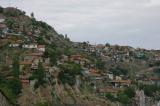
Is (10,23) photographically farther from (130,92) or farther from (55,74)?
(55,74)

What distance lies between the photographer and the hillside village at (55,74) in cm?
7938

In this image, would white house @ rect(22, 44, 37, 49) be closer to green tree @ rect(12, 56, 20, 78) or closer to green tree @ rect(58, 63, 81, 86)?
green tree @ rect(58, 63, 81, 86)

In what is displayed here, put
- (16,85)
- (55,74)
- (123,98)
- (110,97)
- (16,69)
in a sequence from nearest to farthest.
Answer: (16,85)
(16,69)
(55,74)
(110,97)
(123,98)

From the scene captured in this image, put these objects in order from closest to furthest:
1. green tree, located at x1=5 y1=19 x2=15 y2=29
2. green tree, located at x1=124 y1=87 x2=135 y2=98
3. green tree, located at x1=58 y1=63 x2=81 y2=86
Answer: green tree, located at x1=58 y1=63 x2=81 y2=86 < green tree, located at x1=124 y1=87 x2=135 y2=98 < green tree, located at x1=5 y1=19 x2=15 y2=29

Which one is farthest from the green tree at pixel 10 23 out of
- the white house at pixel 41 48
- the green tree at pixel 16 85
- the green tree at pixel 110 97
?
the green tree at pixel 16 85

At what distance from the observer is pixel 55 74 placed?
8550 centimetres

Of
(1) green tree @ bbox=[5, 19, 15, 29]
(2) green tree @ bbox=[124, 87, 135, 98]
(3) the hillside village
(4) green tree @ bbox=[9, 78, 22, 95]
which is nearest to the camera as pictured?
(4) green tree @ bbox=[9, 78, 22, 95]

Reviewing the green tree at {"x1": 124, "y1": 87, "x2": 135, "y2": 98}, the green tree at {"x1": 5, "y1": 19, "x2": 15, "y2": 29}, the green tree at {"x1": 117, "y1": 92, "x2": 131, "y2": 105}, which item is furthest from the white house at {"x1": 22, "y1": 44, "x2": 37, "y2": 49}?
the green tree at {"x1": 124, "y1": 87, "x2": 135, "y2": 98}

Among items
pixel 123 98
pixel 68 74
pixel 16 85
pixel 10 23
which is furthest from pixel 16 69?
pixel 10 23

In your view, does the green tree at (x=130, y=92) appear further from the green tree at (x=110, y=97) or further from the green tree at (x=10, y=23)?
the green tree at (x=10, y=23)

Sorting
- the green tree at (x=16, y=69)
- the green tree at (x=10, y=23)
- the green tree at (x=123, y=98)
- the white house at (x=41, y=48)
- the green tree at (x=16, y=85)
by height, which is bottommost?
the green tree at (x=123, y=98)

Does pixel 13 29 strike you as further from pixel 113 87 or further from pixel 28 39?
pixel 113 87

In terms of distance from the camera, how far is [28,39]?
107000 millimetres

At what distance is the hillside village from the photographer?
79.4 m
